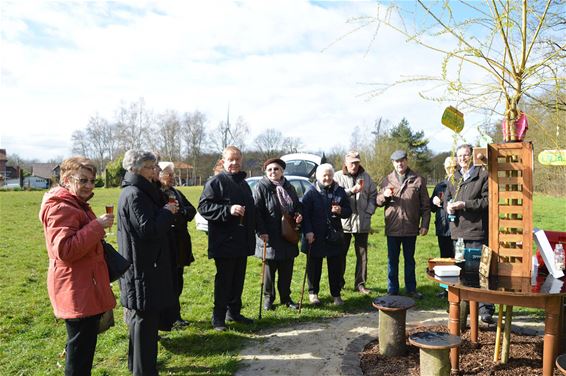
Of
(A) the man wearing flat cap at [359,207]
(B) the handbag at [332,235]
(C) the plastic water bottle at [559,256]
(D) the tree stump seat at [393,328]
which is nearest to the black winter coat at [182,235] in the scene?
(B) the handbag at [332,235]

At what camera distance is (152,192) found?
3.61 meters

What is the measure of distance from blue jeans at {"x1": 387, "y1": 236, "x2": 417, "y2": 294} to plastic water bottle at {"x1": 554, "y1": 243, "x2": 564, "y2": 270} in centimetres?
231

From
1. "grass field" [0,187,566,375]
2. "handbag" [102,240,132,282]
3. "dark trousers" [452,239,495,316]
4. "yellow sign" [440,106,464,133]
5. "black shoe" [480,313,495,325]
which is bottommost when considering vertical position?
"grass field" [0,187,566,375]

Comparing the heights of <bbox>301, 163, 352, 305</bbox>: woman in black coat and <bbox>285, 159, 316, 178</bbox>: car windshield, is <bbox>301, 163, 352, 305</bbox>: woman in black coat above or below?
below

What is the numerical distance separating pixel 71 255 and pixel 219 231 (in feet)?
6.65

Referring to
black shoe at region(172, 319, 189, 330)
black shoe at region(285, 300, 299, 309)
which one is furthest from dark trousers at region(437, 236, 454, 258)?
black shoe at region(172, 319, 189, 330)

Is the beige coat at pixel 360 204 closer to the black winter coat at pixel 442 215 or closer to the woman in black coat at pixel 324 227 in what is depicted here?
the woman in black coat at pixel 324 227

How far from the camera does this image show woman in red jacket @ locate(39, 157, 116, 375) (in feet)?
9.99

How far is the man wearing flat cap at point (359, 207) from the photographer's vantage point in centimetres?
647

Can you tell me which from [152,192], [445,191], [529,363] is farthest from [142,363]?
[445,191]

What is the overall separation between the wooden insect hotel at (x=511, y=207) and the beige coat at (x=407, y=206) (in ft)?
7.79

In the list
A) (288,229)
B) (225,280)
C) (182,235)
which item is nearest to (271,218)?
(288,229)

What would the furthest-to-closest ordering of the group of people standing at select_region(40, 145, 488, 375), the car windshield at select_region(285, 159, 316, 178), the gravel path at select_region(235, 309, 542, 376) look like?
the car windshield at select_region(285, 159, 316, 178), the gravel path at select_region(235, 309, 542, 376), the group of people standing at select_region(40, 145, 488, 375)

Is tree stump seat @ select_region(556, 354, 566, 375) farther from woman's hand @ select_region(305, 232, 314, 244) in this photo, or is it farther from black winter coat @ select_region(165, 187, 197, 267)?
black winter coat @ select_region(165, 187, 197, 267)
